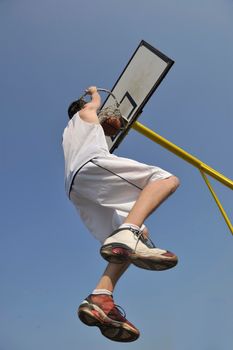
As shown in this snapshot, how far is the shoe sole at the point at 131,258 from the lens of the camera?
4.06m

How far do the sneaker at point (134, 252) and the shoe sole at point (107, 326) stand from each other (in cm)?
43

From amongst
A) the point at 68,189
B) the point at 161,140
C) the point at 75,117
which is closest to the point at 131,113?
the point at 161,140

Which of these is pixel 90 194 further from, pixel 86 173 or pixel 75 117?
pixel 75 117

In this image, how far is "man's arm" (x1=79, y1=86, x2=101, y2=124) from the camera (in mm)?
5062

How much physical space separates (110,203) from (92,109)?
1054 millimetres

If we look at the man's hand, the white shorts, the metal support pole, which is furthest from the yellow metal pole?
the white shorts

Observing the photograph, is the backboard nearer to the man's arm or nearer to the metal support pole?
the metal support pole

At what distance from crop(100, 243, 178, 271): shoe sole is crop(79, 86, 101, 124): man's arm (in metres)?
1.43

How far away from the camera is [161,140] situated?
7805 mm

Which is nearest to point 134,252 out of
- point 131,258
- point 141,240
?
point 131,258

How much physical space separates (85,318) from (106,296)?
0.27m

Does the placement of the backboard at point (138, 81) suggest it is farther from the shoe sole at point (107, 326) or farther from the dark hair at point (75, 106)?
the shoe sole at point (107, 326)

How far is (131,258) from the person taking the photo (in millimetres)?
4094

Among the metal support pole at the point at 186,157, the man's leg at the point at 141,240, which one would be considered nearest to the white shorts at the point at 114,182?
the man's leg at the point at 141,240
